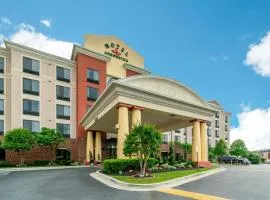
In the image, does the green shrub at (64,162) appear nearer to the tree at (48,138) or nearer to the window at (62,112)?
the tree at (48,138)

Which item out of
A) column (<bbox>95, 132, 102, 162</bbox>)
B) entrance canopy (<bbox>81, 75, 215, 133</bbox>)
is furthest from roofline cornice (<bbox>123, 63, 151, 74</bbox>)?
entrance canopy (<bbox>81, 75, 215, 133</bbox>)

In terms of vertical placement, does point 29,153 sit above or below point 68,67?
below

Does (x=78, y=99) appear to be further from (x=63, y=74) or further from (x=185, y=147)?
(x=185, y=147)

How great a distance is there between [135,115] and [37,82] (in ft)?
79.9

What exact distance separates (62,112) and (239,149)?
47412 mm

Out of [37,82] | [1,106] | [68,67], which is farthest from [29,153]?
[68,67]

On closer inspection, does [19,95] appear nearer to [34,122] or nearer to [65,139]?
[34,122]

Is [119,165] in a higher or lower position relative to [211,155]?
higher

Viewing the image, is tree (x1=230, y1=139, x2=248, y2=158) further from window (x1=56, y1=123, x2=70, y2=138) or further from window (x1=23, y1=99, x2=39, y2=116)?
window (x1=23, y1=99, x2=39, y2=116)

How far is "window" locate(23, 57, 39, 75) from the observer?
40972 millimetres

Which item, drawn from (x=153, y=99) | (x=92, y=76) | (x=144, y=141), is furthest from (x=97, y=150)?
(x=144, y=141)

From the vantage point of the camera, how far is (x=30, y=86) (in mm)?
41219

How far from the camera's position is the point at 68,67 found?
45.8 meters

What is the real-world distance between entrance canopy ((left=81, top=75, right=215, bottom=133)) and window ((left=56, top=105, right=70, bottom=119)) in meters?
13.6
